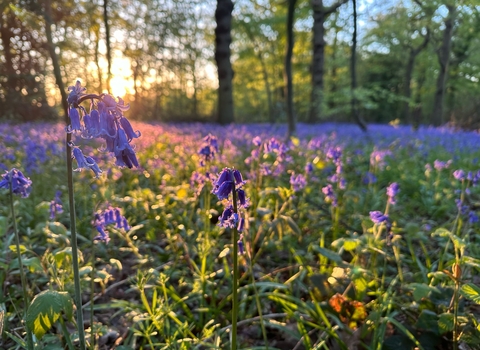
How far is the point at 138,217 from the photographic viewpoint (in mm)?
3693

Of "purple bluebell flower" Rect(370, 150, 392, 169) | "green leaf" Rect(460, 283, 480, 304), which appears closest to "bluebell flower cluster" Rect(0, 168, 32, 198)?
"green leaf" Rect(460, 283, 480, 304)

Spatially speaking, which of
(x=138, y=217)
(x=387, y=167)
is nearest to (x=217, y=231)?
(x=138, y=217)

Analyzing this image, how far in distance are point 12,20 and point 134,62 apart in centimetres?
878

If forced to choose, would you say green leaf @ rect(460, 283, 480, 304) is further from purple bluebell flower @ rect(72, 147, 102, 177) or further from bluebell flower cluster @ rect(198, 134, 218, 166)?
bluebell flower cluster @ rect(198, 134, 218, 166)

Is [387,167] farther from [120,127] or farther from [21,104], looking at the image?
[21,104]

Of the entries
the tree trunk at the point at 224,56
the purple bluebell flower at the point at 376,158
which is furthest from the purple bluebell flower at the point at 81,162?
the tree trunk at the point at 224,56

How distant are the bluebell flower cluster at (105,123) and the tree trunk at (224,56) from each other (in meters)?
13.2

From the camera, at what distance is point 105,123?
104 cm

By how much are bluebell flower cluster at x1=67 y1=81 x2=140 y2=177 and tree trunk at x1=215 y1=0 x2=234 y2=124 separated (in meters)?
13.2

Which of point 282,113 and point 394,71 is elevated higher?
point 394,71

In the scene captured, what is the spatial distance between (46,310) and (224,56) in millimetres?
13593

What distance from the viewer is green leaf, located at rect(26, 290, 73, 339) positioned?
108 centimetres

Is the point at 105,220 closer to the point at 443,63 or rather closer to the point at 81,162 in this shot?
the point at 81,162

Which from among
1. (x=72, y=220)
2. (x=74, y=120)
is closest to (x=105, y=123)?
(x=74, y=120)
